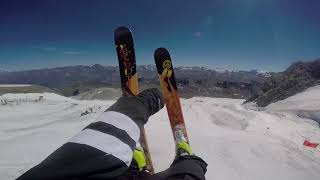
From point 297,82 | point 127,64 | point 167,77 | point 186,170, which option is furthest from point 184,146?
point 297,82

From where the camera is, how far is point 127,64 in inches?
282

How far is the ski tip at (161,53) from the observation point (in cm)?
720

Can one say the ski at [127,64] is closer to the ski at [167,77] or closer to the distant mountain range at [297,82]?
the ski at [167,77]

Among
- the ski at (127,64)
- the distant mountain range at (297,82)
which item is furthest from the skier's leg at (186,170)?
the distant mountain range at (297,82)

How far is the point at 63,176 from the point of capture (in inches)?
57.8

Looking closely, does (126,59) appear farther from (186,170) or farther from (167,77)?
(186,170)

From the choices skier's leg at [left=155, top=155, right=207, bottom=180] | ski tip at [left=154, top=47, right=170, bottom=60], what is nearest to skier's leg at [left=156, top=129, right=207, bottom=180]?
skier's leg at [left=155, top=155, right=207, bottom=180]

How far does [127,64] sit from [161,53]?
32.1 inches

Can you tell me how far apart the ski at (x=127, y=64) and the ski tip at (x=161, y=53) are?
505 mm

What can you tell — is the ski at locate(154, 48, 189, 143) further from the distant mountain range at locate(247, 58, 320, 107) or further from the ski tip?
the distant mountain range at locate(247, 58, 320, 107)

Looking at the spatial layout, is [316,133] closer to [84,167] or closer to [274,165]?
[274,165]

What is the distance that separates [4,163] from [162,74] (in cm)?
491

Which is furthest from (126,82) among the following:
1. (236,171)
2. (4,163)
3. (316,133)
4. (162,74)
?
(316,133)

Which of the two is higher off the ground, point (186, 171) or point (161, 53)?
point (161, 53)
